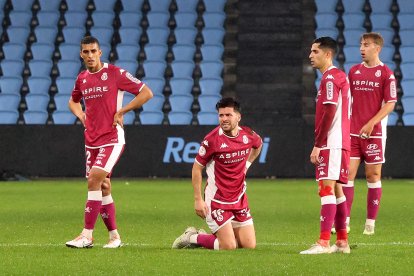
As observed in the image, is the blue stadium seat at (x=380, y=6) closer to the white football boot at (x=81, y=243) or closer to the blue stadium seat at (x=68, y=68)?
the blue stadium seat at (x=68, y=68)

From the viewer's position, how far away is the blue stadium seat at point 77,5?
2364 cm

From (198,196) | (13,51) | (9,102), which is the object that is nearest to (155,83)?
(9,102)

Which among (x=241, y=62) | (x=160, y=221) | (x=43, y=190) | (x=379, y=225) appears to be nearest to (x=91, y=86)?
(x=160, y=221)

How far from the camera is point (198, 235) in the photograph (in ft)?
29.0

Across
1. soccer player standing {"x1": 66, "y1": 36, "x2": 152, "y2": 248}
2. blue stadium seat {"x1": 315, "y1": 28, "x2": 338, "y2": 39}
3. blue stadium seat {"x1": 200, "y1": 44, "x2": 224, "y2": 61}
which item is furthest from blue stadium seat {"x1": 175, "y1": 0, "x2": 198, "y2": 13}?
soccer player standing {"x1": 66, "y1": 36, "x2": 152, "y2": 248}

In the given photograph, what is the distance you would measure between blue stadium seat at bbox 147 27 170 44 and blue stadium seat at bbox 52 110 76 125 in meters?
2.84

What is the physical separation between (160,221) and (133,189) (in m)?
5.68

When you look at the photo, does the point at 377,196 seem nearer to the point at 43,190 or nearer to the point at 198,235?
the point at 198,235

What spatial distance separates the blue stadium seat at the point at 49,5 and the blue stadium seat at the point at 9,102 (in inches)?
107

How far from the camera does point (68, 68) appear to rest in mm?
22328

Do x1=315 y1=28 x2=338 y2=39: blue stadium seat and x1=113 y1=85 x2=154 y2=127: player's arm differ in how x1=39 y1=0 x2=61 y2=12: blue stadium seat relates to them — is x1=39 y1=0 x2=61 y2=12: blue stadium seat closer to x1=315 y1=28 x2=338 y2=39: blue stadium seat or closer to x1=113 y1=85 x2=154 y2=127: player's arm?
x1=315 y1=28 x2=338 y2=39: blue stadium seat

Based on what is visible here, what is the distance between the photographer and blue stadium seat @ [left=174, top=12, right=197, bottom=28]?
23.0 metres

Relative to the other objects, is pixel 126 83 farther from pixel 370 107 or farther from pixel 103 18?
pixel 103 18

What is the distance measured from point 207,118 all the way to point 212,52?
2.09 metres
